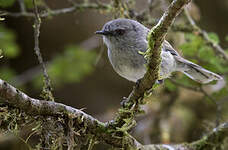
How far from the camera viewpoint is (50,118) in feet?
8.87

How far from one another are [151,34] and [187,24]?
2790mm

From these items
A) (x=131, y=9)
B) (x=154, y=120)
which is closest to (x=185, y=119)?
(x=154, y=120)

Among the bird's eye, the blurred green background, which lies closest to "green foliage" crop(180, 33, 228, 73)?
the bird's eye

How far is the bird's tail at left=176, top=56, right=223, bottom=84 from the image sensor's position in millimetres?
4286

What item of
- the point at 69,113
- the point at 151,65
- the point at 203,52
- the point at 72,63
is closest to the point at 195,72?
the point at 203,52

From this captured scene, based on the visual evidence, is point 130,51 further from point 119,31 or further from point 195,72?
point 195,72

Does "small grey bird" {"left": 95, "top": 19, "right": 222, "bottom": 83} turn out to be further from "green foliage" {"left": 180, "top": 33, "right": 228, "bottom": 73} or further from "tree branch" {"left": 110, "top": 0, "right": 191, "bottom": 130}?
"tree branch" {"left": 110, "top": 0, "right": 191, "bottom": 130}

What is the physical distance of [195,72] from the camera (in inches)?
177

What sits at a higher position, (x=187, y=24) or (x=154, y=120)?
(x=187, y=24)

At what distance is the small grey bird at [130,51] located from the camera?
12.0ft

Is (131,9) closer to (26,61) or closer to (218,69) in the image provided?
(218,69)

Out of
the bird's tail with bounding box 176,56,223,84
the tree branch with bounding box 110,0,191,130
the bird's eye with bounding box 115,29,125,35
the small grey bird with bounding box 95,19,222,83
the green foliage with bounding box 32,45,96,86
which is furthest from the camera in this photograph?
the green foliage with bounding box 32,45,96,86

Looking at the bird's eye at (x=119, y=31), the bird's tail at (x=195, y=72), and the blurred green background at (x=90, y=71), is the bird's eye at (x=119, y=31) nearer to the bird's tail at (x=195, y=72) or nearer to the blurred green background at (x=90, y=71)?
the bird's tail at (x=195, y=72)

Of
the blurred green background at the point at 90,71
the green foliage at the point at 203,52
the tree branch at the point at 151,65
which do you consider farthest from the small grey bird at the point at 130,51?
the blurred green background at the point at 90,71
